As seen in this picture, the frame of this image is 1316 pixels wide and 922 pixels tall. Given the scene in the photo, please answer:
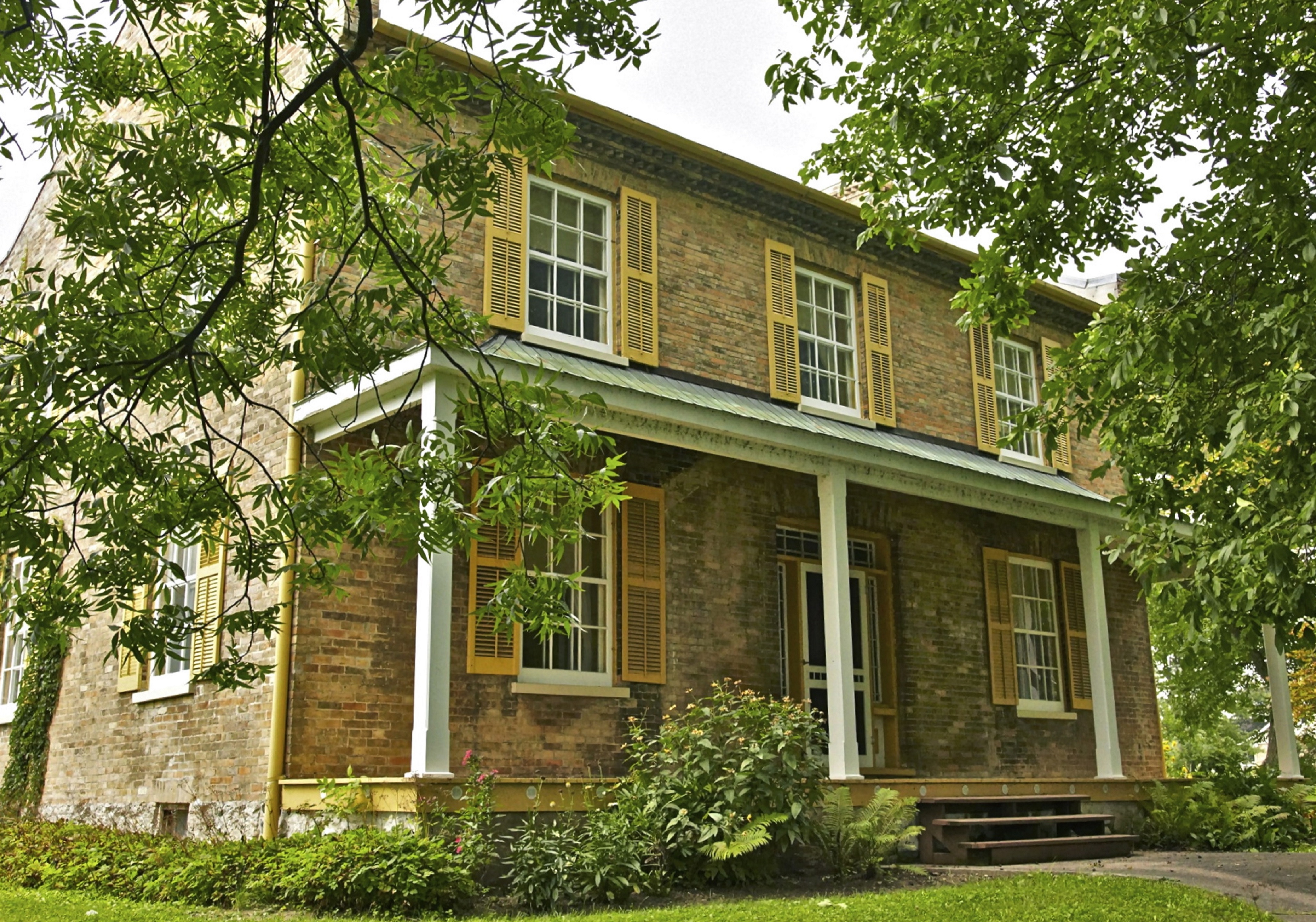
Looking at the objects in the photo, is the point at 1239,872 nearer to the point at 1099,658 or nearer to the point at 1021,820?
the point at 1021,820

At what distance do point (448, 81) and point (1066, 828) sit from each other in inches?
389

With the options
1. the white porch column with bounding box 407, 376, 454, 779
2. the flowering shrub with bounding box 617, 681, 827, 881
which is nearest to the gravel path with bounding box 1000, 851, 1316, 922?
the flowering shrub with bounding box 617, 681, 827, 881

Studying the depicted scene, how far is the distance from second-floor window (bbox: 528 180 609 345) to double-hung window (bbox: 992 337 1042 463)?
612cm

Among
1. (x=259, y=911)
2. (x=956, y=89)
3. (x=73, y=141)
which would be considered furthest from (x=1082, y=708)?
(x=73, y=141)

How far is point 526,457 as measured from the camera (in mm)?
4699

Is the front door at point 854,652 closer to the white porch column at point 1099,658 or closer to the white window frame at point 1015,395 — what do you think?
the white porch column at point 1099,658

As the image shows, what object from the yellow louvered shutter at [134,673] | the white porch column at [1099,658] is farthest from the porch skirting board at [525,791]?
the yellow louvered shutter at [134,673]

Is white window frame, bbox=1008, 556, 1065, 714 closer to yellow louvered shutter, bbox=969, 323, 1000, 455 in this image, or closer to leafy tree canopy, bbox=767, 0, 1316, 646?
yellow louvered shutter, bbox=969, 323, 1000, 455

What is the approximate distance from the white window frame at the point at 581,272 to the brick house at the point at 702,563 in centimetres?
3

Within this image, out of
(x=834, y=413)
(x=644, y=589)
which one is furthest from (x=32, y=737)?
(x=834, y=413)

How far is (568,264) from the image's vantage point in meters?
11.4

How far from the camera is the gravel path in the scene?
321 inches

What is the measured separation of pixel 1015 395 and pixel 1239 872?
7470 mm

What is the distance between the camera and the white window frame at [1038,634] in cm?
1492
